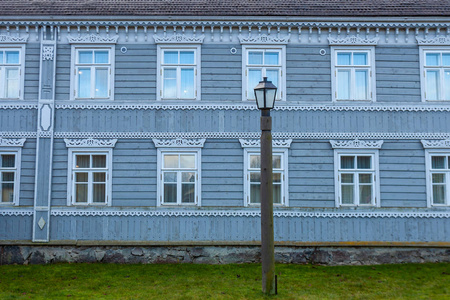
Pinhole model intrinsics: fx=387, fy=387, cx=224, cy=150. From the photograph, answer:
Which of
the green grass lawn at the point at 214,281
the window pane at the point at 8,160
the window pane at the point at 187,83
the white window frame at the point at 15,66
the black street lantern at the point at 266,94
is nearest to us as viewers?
the black street lantern at the point at 266,94

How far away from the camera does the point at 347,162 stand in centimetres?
1141

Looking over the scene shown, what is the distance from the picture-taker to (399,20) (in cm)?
1130

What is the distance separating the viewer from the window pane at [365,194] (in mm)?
11281

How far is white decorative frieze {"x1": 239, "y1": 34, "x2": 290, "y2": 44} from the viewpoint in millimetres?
11469

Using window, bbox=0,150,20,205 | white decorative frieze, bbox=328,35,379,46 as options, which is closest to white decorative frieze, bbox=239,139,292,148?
white decorative frieze, bbox=328,35,379,46

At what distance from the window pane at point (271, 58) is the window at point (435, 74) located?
4336mm

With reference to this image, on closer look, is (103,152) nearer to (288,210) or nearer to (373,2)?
(288,210)

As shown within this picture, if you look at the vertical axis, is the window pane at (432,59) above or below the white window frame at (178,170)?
above

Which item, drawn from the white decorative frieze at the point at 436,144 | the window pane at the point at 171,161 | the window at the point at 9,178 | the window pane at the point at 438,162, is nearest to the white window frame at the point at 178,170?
the window pane at the point at 171,161

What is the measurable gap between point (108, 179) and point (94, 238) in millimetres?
1722

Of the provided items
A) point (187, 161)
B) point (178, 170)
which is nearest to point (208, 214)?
point (178, 170)

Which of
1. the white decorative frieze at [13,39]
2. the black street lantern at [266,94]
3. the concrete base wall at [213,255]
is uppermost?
the white decorative frieze at [13,39]

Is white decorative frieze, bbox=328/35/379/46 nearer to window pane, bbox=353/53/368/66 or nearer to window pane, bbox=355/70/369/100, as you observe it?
window pane, bbox=353/53/368/66

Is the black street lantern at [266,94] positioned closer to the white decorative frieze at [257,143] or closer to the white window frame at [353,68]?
the white decorative frieze at [257,143]
